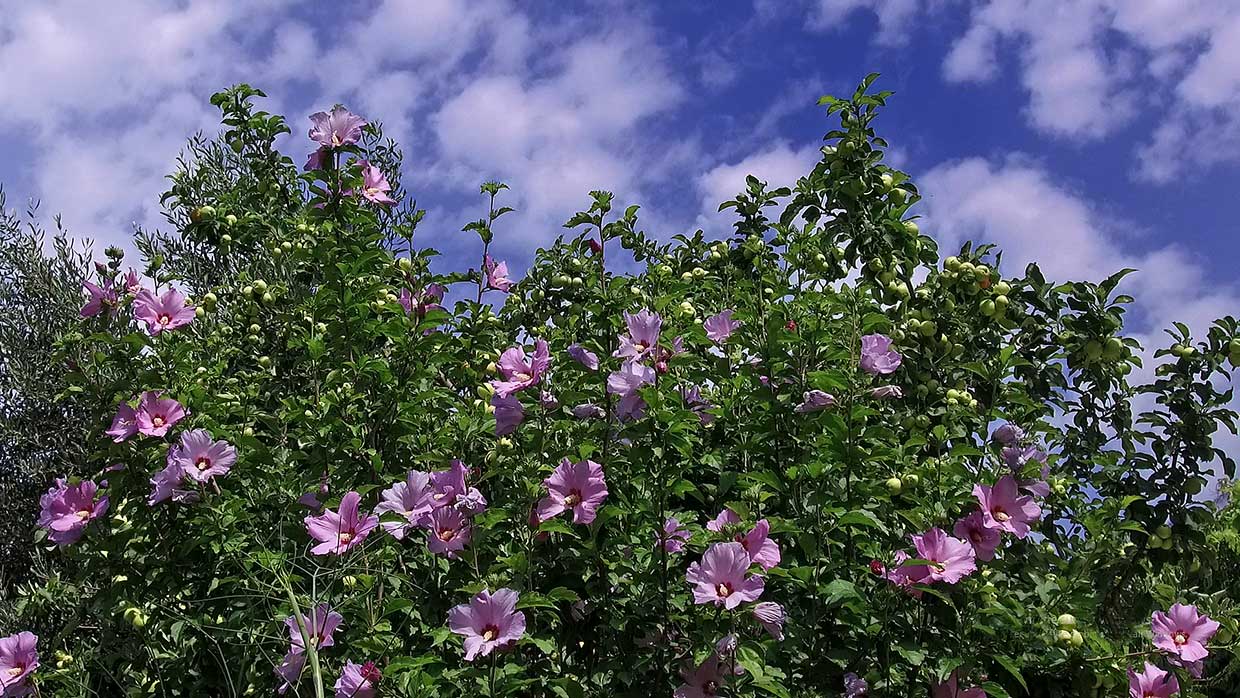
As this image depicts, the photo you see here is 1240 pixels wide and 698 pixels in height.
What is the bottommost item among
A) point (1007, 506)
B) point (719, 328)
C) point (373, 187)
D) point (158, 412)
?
point (1007, 506)

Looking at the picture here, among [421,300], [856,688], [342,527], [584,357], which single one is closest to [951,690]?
[856,688]

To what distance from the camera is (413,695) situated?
7.59 feet

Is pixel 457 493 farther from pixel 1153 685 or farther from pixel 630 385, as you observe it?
pixel 1153 685

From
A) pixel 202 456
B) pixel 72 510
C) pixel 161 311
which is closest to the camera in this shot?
pixel 202 456

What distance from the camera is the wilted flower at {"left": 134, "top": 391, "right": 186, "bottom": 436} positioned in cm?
285

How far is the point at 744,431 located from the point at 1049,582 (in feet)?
2.69

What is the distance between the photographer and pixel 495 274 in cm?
368

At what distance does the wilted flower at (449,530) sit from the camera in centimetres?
246

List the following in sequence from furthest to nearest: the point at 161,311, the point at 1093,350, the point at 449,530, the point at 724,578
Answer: the point at 1093,350
the point at 161,311
the point at 449,530
the point at 724,578

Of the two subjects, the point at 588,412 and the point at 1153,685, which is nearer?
the point at 588,412

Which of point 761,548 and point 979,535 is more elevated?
point 979,535

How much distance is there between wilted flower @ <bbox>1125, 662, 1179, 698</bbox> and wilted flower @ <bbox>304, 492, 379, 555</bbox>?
6.09ft

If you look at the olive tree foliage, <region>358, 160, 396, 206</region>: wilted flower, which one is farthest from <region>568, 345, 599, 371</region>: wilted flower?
the olive tree foliage

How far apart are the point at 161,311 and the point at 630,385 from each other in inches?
58.8
